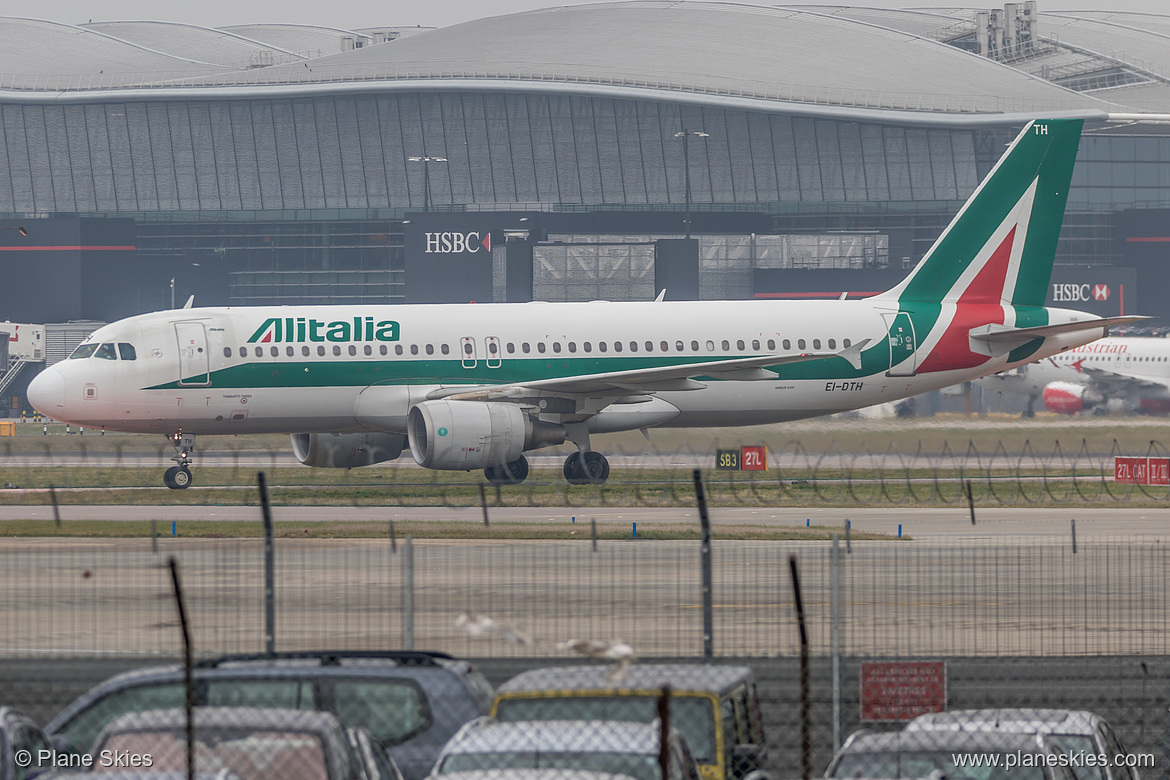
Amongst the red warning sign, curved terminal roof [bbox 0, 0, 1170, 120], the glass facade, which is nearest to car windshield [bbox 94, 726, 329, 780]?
the red warning sign

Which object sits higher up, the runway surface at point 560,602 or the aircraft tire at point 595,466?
the runway surface at point 560,602

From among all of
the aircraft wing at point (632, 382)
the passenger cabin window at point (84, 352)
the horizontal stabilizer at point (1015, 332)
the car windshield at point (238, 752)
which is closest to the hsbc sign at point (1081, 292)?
the horizontal stabilizer at point (1015, 332)

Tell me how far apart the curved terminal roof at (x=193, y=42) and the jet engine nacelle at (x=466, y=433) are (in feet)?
459

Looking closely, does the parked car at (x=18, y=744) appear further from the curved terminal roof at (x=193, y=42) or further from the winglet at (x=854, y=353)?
the curved terminal roof at (x=193, y=42)

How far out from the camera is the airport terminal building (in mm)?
106375

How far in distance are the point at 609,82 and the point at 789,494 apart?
284 feet

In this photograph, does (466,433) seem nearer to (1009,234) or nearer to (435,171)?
(1009,234)

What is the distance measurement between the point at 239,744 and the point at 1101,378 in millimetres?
62168

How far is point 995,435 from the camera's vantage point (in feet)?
140

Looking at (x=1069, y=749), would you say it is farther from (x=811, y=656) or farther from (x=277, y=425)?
(x=277, y=425)

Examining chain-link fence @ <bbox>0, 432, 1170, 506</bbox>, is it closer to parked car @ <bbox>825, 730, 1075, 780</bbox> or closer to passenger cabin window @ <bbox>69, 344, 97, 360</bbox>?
passenger cabin window @ <bbox>69, 344, 97, 360</bbox>

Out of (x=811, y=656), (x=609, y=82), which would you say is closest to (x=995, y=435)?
(x=811, y=656)

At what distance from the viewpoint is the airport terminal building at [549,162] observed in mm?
106375

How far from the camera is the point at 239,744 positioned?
8117 millimetres
